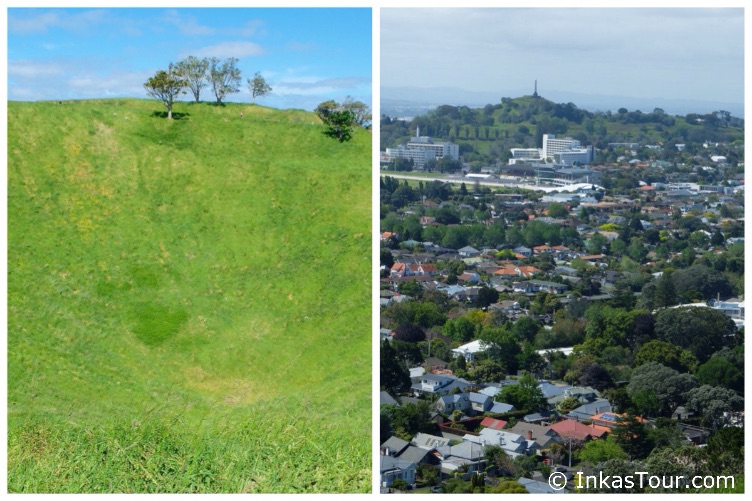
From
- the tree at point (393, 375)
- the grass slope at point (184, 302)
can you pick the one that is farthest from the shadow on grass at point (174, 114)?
the tree at point (393, 375)

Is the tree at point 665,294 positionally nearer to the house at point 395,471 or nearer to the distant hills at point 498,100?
the distant hills at point 498,100


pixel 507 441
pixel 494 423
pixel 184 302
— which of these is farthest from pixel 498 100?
pixel 184 302

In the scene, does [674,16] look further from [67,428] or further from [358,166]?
[67,428]

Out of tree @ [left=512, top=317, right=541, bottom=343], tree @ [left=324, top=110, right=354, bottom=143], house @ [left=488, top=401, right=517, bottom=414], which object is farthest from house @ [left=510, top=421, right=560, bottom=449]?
tree @ [left=324, top=110, right=354, bottom=143]

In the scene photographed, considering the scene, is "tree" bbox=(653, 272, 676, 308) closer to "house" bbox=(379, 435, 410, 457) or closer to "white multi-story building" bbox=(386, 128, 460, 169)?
"white multi-story building" bbox=(386, 128, 460, 169)
